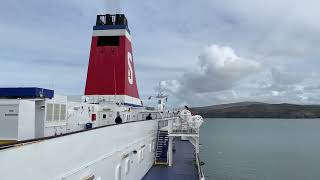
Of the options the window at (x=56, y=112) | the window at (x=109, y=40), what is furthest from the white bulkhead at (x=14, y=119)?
the window at (x=109, y=40)

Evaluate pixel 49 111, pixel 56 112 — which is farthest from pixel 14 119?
pixel 56 112

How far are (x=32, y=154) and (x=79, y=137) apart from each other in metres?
2.67

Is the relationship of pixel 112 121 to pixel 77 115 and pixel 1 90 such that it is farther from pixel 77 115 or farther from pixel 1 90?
pixel 1 90

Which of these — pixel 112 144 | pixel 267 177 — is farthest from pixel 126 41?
pixel 267 177

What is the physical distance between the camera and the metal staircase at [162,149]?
26109mm

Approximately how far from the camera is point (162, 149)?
1053 inches

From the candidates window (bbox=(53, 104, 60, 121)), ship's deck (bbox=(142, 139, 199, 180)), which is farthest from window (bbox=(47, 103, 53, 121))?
ship's deck (bbox=(142, 139, 199, 180))

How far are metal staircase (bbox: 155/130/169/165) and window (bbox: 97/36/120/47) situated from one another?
843 centimetres

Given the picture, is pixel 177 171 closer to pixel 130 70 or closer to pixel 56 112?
pixel 130 70

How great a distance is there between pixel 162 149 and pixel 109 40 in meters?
10.1

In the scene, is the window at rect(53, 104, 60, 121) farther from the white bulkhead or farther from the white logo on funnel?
the white logo on funnel

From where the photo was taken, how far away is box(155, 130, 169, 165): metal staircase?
2611cm

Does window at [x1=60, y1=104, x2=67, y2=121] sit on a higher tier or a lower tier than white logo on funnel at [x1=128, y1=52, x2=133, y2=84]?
lower

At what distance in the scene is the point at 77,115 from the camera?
53.1 ft
